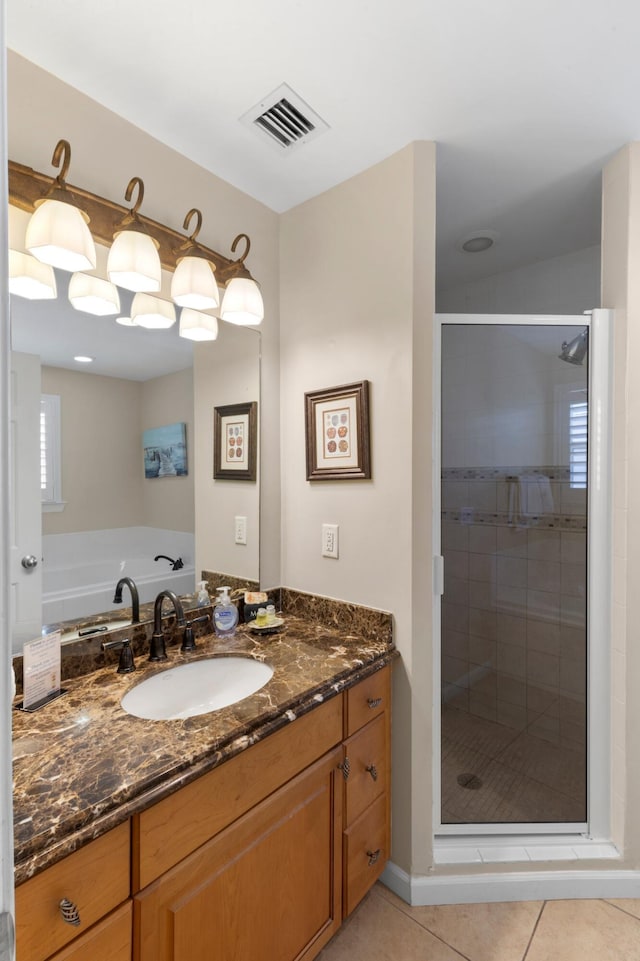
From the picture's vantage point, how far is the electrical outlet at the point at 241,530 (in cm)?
182

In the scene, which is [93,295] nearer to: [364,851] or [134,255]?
[134,255]

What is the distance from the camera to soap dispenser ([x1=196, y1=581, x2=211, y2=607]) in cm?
166

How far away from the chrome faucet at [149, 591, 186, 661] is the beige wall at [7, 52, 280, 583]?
48 centimetres

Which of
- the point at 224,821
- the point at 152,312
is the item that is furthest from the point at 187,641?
the point at 152,312

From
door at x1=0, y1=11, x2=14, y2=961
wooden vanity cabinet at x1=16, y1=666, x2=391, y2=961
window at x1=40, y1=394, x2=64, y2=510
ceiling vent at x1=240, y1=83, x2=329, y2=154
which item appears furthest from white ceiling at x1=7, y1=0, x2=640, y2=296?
wooden vanity cabinet at x1=16, y1=666, x2=391, y2=961

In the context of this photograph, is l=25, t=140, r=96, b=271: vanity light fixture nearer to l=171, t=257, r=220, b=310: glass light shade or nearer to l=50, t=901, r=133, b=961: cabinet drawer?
l=171, t=257, r=220, b=310: glass light shade

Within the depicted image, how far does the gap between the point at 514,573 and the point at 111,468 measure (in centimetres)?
167

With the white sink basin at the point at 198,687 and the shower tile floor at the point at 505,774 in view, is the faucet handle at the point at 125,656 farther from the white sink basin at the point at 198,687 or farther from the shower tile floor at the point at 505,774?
the shower tile floor at the point at 505,774

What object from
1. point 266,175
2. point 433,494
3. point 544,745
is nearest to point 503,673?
point 544,745

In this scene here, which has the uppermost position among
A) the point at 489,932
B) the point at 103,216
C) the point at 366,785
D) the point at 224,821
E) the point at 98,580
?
the point at 103,216

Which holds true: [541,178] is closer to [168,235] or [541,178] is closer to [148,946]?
[168,235]

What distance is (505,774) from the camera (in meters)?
1.93

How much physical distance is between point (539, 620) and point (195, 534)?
56.9 inches

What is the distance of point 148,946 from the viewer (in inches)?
34.1
